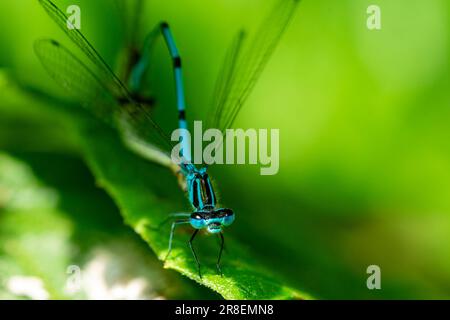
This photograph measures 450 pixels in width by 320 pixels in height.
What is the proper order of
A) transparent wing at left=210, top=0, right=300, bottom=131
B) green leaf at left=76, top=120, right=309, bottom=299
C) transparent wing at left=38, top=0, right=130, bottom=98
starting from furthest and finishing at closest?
transparent wing at left=210, top=0, right=300, bottom=131
transparent wing at left=38, top=0, right=130, bottom=98
green leaf at left=76, top=120, right=309, bottom=299

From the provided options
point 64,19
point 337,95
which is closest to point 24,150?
point 64,19

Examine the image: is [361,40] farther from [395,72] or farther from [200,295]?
[200,295]

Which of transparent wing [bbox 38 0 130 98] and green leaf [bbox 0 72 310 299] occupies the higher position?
transparent wing [bbox 38 0 130 98]

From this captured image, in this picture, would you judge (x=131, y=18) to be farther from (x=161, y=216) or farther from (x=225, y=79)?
(x=161, y=216)

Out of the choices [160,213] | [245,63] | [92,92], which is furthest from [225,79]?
[160,213]

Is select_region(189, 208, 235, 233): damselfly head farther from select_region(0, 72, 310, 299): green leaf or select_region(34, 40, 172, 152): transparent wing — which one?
select_region(34, 40, 172, 152): transparent wing

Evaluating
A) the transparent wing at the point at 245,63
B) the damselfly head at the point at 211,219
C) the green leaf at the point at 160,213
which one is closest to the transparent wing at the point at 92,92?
the green leaf at the point at 160,213

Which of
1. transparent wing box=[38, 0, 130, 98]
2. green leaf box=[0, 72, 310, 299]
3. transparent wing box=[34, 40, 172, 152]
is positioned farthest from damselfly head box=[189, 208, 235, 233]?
transparent wing box=[38, 0, 130, 98]
